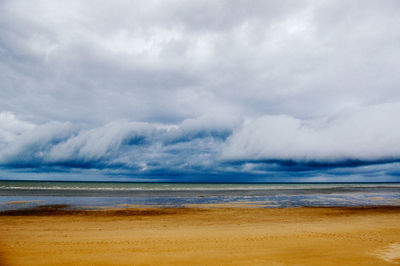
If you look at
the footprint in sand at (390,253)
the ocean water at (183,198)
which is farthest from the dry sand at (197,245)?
the ocean water at (183,198)

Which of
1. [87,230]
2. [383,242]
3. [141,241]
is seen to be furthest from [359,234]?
[87,230]

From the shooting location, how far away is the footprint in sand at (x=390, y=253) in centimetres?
937

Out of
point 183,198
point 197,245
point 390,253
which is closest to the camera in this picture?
point 390,253

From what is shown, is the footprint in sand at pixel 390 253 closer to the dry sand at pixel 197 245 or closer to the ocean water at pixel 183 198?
the dry sand at pixel 197 245

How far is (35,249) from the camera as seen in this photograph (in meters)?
10.5

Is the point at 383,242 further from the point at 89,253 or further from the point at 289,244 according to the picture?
the point at 89,253

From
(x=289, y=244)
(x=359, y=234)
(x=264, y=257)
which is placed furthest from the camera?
(x=359, y=234)

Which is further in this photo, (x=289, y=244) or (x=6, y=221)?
(x=6, y=221)

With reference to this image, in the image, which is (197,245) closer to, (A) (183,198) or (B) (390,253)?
(B) (390,253)

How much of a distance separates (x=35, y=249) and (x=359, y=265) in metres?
12.5

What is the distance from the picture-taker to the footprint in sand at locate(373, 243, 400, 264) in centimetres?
937

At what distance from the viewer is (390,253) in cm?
1013

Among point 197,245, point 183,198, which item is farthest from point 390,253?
point 183,198

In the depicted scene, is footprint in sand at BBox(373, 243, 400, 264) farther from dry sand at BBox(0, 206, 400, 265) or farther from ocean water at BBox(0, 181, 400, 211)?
ocean water at BBox(0, 181, 400, 211)
